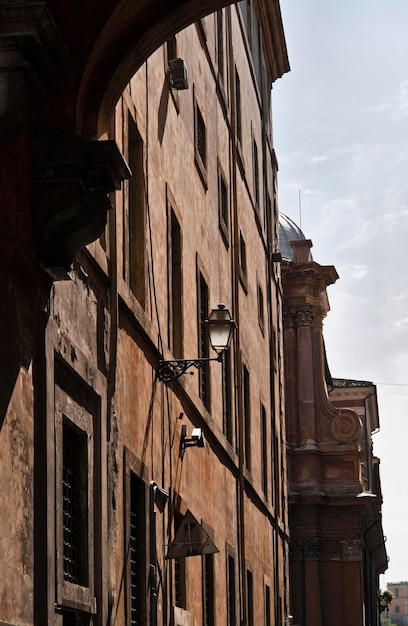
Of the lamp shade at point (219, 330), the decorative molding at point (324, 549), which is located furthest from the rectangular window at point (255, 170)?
the decorative molding at point (324, 549)

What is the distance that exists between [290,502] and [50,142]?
109ft

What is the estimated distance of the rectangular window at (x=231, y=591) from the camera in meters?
21.3

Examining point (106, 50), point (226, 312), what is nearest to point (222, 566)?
point (226, 312)

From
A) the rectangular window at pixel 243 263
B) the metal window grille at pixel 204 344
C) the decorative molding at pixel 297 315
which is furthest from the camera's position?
the decorative molding at pixel 297 315

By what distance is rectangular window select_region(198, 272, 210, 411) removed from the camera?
19266mm

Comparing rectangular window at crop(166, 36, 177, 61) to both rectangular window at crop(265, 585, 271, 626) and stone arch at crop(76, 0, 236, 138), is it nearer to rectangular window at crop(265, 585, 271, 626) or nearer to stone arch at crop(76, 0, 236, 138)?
stone arch at crop(76, 0, 236, 138)

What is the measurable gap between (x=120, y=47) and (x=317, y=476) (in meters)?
A: 33.2

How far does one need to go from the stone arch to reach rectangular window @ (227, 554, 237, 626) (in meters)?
11.8

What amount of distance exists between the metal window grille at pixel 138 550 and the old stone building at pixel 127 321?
0.07ft

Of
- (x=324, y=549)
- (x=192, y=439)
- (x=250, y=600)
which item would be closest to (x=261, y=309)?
(x=250, y=600)

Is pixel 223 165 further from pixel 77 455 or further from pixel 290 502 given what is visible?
pixel 290 502

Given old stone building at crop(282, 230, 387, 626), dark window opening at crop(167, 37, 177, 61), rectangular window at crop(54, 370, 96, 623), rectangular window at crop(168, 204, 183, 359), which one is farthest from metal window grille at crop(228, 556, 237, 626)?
old stone building at crop(282, 230, 387, 626)

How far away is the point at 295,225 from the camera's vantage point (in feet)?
186

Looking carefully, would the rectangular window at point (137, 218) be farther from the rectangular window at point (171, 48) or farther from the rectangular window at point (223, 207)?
the rectangular window at point (223, 207)
